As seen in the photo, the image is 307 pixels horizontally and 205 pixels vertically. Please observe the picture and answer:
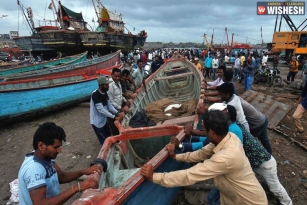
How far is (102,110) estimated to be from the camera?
407 centimetres

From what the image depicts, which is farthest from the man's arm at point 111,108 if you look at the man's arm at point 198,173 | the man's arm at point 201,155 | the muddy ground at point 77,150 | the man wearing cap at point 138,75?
the man wearing cap at point 138,75

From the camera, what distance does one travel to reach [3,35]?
8838 cm

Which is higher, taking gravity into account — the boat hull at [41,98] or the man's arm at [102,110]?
the man's arm at [102,110]

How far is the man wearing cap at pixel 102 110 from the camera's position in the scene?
4039 millimetres

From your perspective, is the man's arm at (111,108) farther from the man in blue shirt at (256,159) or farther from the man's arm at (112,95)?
the man in blue shirt at (256,159)

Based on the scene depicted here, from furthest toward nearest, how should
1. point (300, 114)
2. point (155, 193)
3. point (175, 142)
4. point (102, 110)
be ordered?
1. point (300, 114)
2. point (102, 110)
3. point (175, 142)
4. point (155, 193)

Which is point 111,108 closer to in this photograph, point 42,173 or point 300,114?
point 42,173

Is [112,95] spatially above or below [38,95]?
above

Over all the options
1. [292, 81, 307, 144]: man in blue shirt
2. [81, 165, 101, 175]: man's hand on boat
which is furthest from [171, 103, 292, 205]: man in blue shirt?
[292, 81, 307, 144]: man in blue shirt

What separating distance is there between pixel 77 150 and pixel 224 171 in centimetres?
457

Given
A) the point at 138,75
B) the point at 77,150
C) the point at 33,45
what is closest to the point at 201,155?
the point at 77,150

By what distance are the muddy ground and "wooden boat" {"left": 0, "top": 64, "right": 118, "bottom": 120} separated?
1.65 ft

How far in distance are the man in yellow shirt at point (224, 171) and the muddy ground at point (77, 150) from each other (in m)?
1.67

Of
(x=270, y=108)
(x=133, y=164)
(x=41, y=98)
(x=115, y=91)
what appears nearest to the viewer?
(x=133, y=164)
